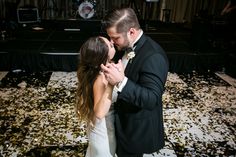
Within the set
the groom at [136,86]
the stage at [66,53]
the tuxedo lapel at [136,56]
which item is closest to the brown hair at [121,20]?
the groom at [136,86]

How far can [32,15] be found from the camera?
297 inches

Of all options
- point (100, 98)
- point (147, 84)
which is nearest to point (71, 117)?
point (100, 98)

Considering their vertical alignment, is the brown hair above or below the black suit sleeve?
above

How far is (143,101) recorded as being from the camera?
1309 mm

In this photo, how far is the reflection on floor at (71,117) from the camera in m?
2.76

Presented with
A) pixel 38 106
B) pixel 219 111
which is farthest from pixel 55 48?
pixel 219 111

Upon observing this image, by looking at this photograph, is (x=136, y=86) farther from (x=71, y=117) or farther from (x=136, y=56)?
(x=71, y=117)

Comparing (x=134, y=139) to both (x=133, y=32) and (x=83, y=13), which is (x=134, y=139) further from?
(x=83, y=13)

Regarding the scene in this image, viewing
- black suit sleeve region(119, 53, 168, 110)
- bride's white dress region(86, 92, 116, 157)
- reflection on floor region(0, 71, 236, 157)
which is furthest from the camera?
reflection on floor region(0, 71, 236, 157)

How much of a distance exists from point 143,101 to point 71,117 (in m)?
2.17

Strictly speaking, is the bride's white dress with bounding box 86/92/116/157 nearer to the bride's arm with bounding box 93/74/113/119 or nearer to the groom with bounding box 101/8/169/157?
the groom with bounding box 101/8/169/157

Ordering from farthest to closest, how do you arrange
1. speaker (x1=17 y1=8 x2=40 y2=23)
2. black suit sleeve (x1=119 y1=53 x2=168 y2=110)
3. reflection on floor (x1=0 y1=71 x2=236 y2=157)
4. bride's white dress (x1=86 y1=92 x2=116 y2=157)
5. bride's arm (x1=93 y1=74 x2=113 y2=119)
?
speaker (x1=17 y1=8 x2=40 y2=23)
reflection on floor (x1=0 y1=71 x2=236 y2=157)
bride's white dress (x1=86 y1=92 x2=116 y2=157)
bride's arm (x1=93 y1=74 x2=113 y2=119)
black suit sleeve (x1=119 y1=53 x2=168 y2=110)

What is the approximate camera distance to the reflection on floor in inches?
109

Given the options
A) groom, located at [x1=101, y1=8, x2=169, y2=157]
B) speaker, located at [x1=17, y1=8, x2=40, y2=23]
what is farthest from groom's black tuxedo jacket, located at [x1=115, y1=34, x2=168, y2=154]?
speaker, located at [x1=17, y1=8, x2=40, y2=23]
